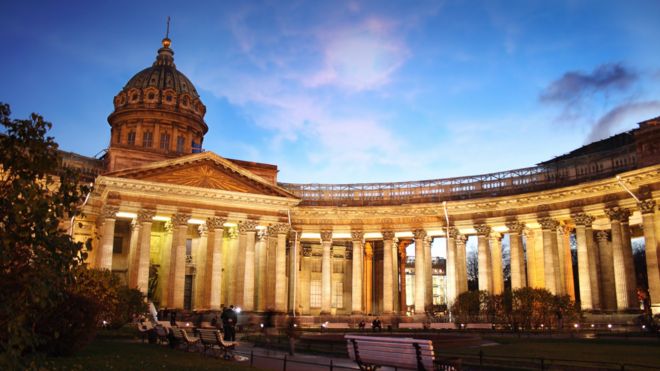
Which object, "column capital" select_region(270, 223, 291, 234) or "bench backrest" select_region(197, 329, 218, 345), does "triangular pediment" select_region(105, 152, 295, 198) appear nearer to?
"column capital" select_region(270, 223, 291, 234)

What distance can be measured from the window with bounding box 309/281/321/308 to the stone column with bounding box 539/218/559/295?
2362cm

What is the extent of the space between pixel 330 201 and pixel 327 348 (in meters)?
28.2

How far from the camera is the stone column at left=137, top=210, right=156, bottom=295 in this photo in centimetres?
4409

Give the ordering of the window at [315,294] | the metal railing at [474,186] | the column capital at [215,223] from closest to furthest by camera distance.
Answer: the metal railing at [474,186] < the column capital at [215,223] < the window at [315,294]

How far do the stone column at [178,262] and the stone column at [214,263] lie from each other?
207 centimetres

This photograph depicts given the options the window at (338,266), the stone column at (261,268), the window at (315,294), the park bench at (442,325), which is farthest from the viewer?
the window at (338,266)

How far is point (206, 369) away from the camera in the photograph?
17812 mm

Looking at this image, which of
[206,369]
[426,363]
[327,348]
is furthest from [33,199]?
[327,348]

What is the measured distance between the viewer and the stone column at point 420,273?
1977 inches

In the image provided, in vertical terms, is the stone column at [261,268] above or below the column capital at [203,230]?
below

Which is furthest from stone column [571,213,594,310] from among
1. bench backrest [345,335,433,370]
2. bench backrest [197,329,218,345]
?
bench backrest [345,335,433,370]

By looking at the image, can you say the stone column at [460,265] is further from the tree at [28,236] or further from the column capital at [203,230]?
the tree at [28,236]

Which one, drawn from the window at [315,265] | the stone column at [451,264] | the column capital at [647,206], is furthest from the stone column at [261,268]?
the column capital at [647,206]

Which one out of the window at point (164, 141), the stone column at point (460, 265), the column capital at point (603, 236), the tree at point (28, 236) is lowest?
the tree at point (28, 236)
